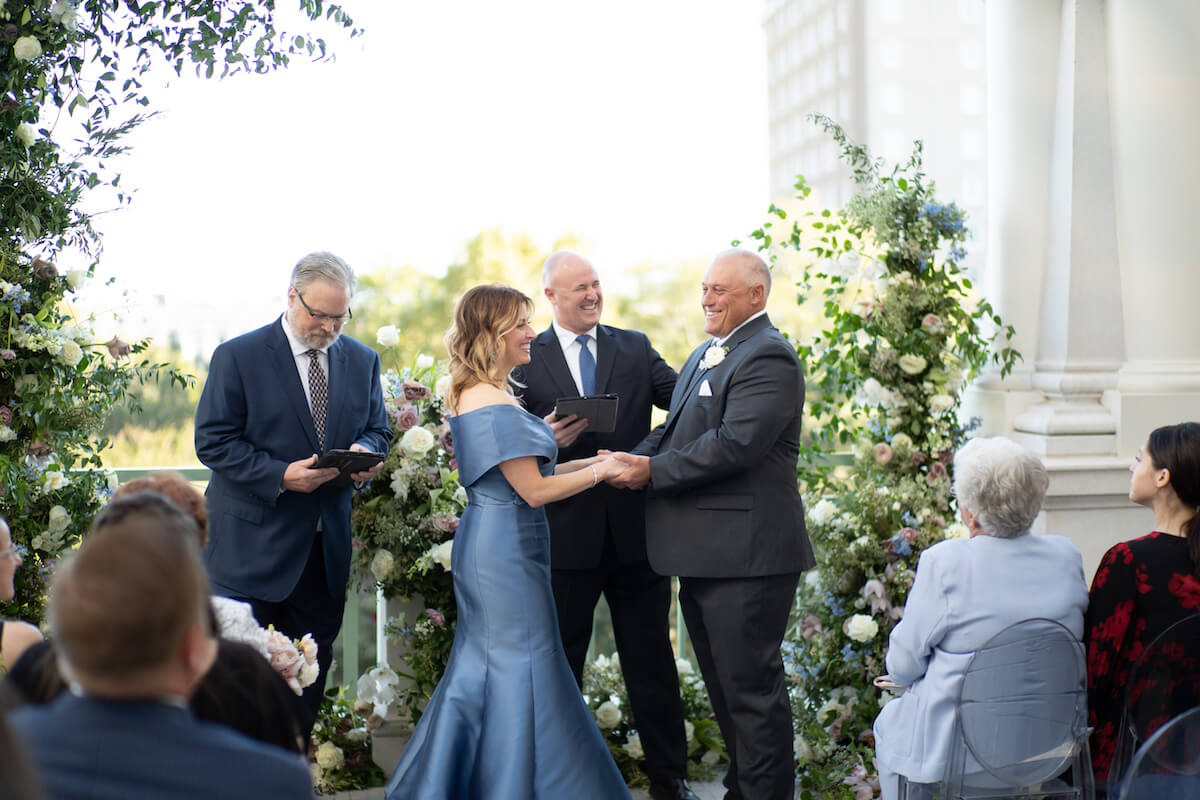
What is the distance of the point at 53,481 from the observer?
335 cm

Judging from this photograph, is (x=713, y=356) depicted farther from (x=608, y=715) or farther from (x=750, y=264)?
(x=608, y=715)

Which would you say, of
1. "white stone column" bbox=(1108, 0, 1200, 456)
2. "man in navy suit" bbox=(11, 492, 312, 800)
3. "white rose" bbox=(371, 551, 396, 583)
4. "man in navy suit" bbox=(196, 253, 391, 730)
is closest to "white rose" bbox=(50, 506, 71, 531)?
"man in navy suit" bbox=(196, 253, 391, 730)

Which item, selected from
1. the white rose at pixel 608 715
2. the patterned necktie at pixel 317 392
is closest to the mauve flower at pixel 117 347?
the patterned necktie at pixel 317 392

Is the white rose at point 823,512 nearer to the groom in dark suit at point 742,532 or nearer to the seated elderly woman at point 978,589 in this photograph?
the groom in dark suit at point 742,532

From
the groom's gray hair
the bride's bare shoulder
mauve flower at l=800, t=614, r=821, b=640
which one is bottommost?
mauve flower at l=800, t=614, r=821, b=640

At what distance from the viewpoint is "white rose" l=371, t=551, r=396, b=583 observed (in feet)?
12.3

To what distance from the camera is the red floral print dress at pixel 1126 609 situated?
2.49 metres

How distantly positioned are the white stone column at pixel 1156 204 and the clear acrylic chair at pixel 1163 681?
6.81ft

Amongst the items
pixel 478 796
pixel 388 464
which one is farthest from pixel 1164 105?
pixel 478 796

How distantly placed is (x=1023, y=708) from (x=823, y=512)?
5.77ft

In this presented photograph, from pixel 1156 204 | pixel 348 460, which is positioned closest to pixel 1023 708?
pixel 348 460

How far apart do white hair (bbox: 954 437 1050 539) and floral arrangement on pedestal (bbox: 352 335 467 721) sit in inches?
72.7

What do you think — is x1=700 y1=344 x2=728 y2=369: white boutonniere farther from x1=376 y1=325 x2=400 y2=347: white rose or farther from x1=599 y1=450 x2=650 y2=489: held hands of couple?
x1=376 y1=325 x2=400 y2=347: white rose

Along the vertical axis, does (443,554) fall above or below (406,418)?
below
